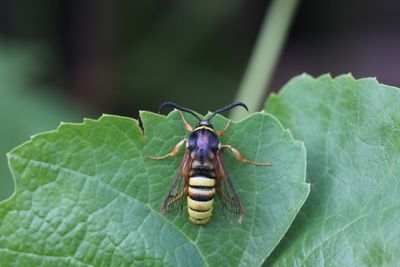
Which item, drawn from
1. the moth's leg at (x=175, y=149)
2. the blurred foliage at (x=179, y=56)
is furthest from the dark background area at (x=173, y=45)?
the moth's leg at (x=175, y=149)

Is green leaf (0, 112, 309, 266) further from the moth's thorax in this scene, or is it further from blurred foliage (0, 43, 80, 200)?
blurred foliage (0, 43, 80, 200)

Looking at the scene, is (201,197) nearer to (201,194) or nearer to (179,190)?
(201,194)

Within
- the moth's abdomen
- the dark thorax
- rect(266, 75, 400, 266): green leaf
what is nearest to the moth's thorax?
the dark thorax

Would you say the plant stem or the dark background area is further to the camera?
the dark background area

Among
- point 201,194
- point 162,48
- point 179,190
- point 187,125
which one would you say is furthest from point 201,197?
point 162,48

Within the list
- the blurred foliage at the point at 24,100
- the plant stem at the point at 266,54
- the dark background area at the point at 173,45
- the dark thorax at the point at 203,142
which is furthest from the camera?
the dark background area at the point at 173,45

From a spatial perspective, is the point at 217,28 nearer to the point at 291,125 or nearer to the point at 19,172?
the point at 291,125

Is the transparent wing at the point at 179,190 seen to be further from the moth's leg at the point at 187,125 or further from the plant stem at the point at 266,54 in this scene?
the plant stem at the point at 266,54
